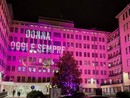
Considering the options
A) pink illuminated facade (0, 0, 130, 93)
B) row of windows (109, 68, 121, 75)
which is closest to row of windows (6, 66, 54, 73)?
pink illuminated facade (0, 0, 130, 93)

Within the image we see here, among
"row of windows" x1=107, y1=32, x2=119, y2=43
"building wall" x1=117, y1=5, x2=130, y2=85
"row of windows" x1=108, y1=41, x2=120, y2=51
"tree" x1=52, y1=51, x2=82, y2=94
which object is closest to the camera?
"tree" x1=52, y1=51, x2=82, y2=94

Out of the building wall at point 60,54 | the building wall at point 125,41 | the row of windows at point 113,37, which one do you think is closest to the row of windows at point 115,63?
the building wall at point 60,54

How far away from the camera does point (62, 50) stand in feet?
274

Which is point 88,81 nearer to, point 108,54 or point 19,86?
point 108,54

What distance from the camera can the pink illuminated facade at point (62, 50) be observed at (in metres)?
71.6

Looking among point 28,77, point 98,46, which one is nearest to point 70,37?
point 98,46

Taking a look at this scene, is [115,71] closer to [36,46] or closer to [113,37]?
[113,37]

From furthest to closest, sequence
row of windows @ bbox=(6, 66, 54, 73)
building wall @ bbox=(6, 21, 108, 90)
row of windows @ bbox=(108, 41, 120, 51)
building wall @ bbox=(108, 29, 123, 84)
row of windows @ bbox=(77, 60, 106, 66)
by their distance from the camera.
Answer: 1. row of windows @ bbox=(77, 60, 106, 66)
2. row of windows @ bbox=(108, 41, 120, 51)
3. building wall @ bbox=(6, 21, 108, 90)
4. row of windows @ bbox=(6, 66, 54, 73)
5. building wall @ bbox=(108, 29, 123, 84)

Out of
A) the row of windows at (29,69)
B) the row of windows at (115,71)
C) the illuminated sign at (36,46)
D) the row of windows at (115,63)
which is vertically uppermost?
the illuminated sign at (36,46)

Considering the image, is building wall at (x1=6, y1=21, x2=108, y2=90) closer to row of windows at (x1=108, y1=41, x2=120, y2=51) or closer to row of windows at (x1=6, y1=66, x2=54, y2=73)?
row of windows at (x1=6, y1=66, x2=54, y2=73)

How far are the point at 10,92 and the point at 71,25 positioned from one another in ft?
130

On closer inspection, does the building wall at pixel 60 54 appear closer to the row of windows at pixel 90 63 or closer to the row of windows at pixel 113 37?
the row of windows at pixel 90 63

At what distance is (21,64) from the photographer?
77.4 m

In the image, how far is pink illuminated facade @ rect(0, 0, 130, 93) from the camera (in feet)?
235
